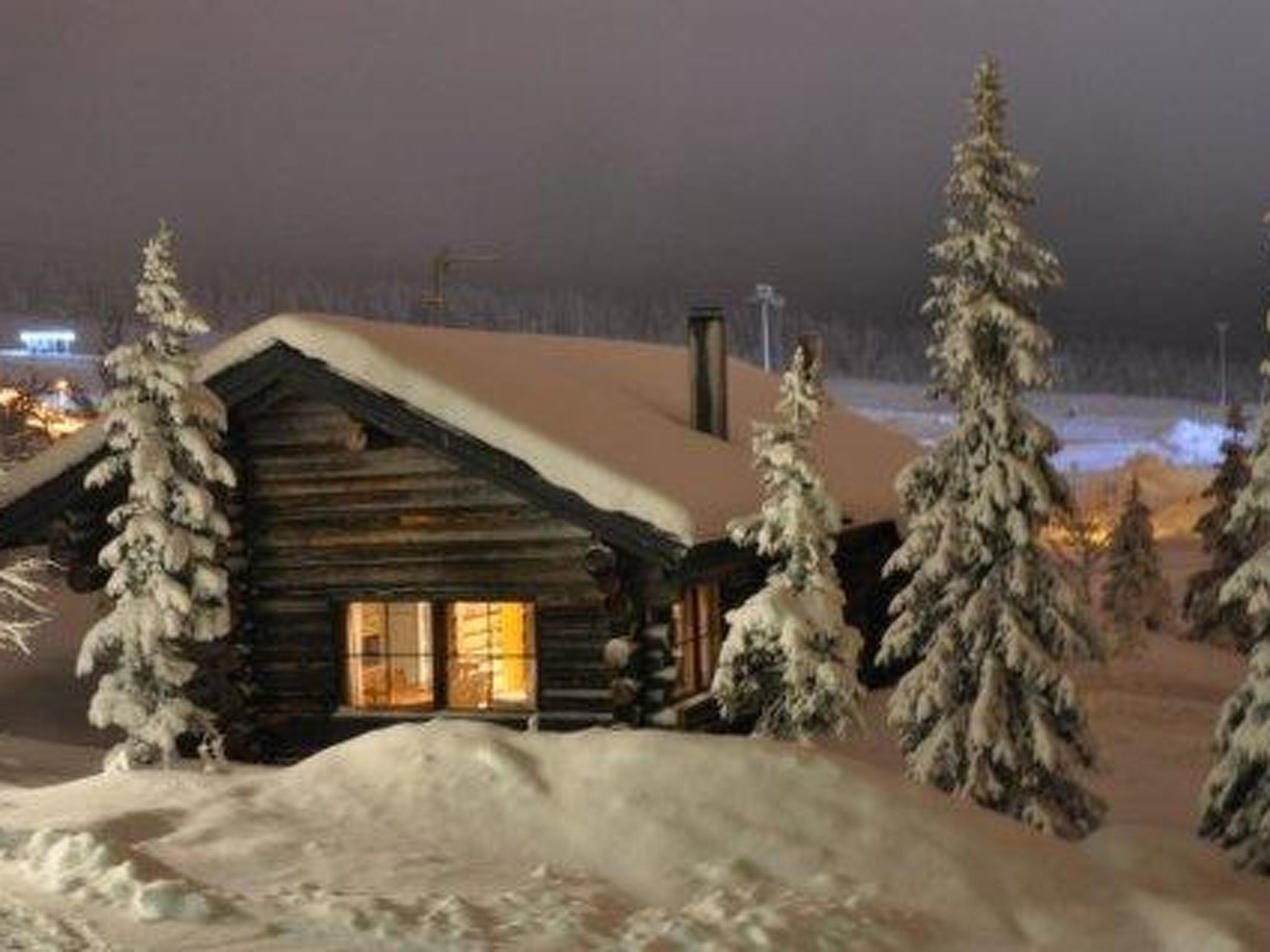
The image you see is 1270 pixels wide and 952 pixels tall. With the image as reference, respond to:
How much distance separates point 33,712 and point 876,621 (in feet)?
50.2

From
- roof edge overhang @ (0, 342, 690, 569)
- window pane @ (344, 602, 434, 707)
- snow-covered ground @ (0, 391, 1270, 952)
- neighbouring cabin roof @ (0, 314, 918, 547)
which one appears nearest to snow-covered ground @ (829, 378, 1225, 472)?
neighbouring cabin roof @ (0, 314, 918, 547)

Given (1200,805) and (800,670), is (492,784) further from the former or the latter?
(1200,805)

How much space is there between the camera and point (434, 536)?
19453 millimetres

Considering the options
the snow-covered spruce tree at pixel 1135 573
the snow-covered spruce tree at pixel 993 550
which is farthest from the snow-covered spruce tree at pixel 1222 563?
the snow-covered spruce tree at pixel 993 550

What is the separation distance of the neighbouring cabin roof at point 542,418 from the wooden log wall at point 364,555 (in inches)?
40.3

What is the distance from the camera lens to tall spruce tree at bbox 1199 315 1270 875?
14.8 m

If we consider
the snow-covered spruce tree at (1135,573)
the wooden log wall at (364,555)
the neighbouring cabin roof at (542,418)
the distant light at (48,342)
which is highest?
the distant light at (48,342)

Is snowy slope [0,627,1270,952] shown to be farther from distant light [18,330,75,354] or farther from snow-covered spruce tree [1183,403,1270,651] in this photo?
distant light [18,330,75,354]

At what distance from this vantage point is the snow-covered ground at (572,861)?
28.0 ft

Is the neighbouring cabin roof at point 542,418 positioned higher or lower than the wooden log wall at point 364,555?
higher

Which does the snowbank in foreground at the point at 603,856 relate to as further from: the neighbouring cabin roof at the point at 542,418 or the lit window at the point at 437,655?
the lit window at the point at 437,655

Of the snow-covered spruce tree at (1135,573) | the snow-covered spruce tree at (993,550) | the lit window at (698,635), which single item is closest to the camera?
the snow-covered spruce tree at (993,550)

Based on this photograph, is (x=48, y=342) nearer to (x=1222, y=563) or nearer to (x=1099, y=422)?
(x=1099, y=422)

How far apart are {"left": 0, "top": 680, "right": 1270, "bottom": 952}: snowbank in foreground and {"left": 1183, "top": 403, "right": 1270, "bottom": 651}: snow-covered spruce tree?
26714 mm
